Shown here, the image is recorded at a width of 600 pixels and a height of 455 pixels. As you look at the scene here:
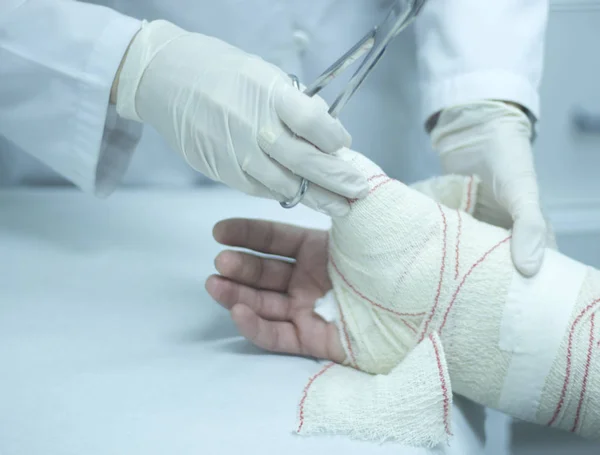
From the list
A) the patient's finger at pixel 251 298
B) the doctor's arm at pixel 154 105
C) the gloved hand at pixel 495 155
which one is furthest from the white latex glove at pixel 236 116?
the gloved hand at pixel 495 155

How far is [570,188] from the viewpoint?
1.41m

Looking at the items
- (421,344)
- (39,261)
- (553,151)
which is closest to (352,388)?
(421,344)

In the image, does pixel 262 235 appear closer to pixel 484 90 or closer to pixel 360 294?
pixel 360 294

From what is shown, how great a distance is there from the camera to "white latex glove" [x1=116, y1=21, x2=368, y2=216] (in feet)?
2.17

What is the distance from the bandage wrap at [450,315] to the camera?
0.64 meters

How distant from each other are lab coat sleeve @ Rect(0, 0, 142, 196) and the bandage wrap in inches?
14.3

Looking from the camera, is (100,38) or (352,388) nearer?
(352,388)

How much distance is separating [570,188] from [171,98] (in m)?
1.08

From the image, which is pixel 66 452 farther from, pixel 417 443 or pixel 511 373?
pixel 511 373

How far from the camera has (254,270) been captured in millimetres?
763

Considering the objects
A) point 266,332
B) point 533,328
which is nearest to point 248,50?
point 266,332

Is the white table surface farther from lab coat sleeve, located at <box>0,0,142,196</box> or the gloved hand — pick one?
the gloved hand

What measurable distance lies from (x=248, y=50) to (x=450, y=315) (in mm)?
584

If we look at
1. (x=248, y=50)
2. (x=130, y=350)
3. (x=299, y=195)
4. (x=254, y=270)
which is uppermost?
(x=248, y=50)
